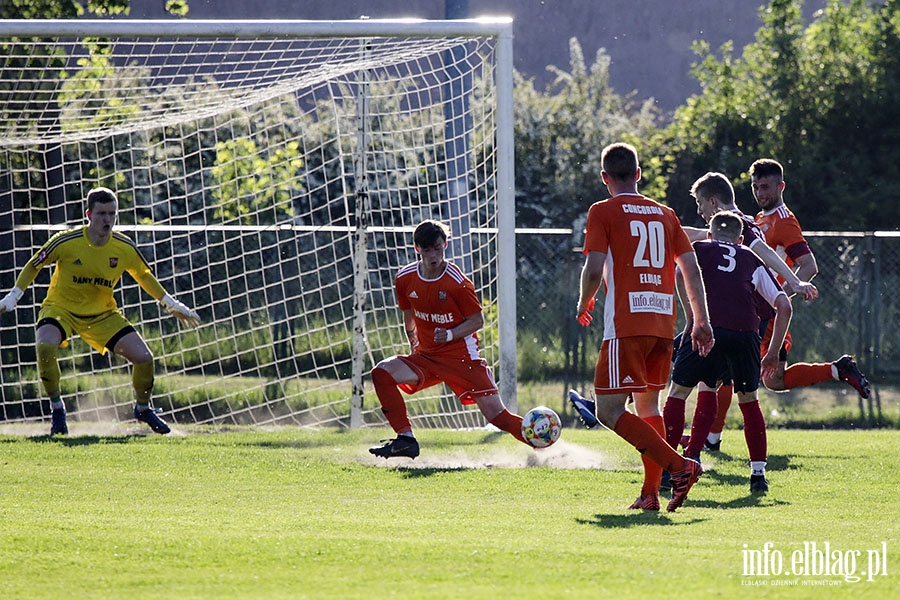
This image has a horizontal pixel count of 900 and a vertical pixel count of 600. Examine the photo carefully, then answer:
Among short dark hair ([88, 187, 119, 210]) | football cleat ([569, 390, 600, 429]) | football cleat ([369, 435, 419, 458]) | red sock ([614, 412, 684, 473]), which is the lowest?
football cleat ([569, 390, 600, 429])

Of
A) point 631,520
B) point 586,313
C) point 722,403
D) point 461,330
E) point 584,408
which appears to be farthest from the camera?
point 584,408

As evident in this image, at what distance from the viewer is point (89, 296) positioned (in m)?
10.1

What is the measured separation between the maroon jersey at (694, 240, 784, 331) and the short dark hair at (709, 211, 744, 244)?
0.05 metres

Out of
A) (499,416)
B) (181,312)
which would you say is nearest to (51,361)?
(181,312)

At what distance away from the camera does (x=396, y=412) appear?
26.5 feet

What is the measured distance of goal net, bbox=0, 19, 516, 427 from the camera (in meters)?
10.1

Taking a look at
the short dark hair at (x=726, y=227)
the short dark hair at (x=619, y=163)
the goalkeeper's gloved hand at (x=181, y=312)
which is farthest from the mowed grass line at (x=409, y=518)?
the short dark hair at (x=619, y=163)

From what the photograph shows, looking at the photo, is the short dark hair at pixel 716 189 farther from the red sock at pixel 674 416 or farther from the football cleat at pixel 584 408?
the football cleat at pixel 584 408

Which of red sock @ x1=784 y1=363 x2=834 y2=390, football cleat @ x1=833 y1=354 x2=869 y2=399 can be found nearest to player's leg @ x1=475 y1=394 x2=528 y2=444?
red sock @ x1=784 y1=363 x2=834 y2=390

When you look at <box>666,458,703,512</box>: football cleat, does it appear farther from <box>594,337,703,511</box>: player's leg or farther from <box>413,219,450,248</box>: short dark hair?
<box>413,219,450,248</box>: short dark hair

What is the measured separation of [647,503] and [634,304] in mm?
1074

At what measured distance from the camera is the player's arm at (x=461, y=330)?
7965 mm

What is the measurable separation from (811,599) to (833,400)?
11767 mm

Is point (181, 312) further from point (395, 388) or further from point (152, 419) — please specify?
point (395, 388)
